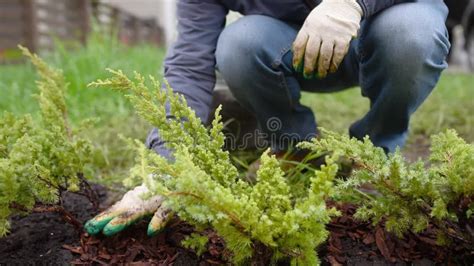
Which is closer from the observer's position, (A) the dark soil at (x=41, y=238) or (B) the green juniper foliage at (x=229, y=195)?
(B) the green juniper foliage at (x=229, y=195)

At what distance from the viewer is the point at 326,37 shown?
127 centimetres

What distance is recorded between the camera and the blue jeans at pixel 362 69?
1.47 meters

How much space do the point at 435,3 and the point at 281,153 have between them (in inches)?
27.0

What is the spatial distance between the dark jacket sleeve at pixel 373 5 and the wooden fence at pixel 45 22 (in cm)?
320

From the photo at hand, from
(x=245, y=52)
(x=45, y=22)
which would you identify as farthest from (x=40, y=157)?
(x=45, y=22)

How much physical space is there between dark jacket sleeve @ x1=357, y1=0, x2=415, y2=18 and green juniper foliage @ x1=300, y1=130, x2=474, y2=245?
45 cm

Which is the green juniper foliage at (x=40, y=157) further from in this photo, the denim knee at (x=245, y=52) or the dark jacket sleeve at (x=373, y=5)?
the dark jacket sleeve at (x=373, y=5)

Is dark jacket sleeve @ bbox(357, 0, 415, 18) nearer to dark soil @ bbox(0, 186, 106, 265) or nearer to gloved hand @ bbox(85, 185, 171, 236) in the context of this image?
gloved hand @ bbox(85, 185, 171, 236)

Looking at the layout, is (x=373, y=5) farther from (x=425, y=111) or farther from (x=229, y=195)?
(x=425, y=111)

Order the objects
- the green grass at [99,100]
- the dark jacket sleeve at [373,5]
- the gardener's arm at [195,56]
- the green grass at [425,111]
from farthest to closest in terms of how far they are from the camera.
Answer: the green grass at [425,111], the green grass at [99,100], the gardener's arm at [195,56], the dark jacket sleeve at [373,5]

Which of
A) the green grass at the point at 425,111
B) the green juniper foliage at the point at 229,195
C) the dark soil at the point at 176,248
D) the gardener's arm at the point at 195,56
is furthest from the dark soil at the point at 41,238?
the green grass at the point at 425,111

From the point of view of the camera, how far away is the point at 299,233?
0.97 metres

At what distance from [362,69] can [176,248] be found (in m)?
0.80

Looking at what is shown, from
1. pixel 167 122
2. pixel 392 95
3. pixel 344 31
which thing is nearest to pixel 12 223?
pixel 167 122
